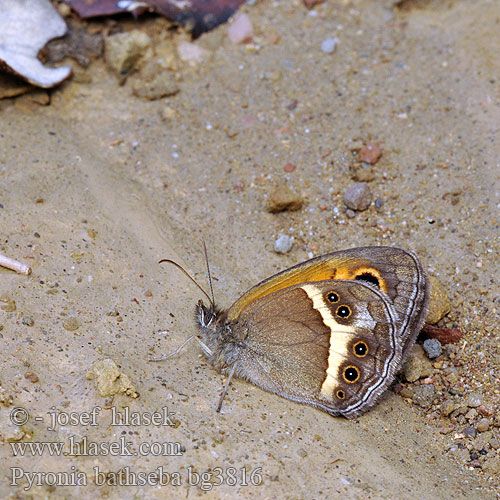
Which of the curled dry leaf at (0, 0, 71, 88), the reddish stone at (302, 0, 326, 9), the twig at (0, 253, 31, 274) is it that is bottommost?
the reddish stone at (302, 0, 326, 9)

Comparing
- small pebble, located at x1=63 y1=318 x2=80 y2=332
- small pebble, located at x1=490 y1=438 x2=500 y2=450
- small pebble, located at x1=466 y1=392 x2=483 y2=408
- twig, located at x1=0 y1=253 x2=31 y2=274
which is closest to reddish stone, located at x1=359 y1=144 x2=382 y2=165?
small pebble, located at x1=466 y1=392 x2=483 y2=408

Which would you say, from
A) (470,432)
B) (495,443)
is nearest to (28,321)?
(470,432)

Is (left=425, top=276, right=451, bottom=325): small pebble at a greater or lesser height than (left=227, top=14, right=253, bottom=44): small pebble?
lesser

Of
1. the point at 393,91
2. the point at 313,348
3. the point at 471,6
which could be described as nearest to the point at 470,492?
the point at 313,348

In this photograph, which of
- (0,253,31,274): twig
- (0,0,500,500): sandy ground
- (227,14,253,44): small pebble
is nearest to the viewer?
(0,0,500,500): sandy ground

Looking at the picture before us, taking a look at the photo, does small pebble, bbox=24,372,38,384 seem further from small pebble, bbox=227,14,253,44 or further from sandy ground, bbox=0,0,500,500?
small pebble, bbox=227,14,253,44

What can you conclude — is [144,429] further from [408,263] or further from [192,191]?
[192,191]
